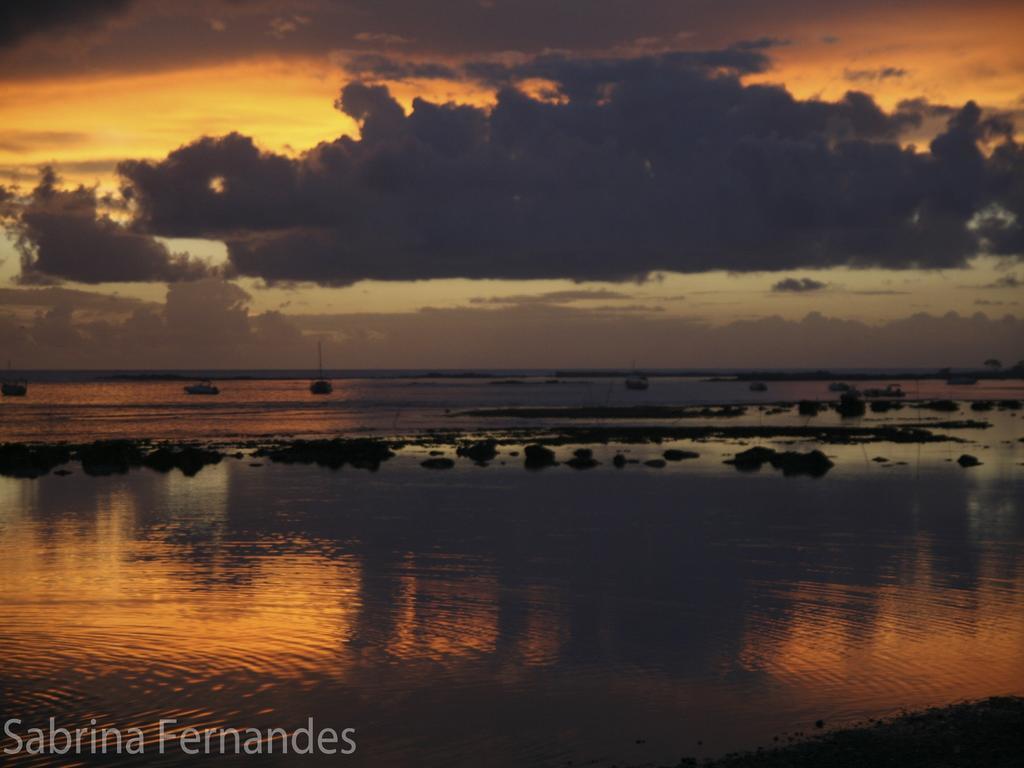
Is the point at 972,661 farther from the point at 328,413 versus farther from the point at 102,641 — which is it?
the point at 328,413

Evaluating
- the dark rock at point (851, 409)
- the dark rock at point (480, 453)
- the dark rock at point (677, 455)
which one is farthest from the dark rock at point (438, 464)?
the dark rock at point (851, 409)

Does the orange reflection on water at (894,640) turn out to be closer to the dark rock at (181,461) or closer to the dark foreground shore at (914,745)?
the dark foreground shore at (914,745)

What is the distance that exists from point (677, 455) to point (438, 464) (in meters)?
14.8

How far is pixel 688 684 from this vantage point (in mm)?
18625

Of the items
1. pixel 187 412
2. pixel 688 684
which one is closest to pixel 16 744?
pixel 688 684

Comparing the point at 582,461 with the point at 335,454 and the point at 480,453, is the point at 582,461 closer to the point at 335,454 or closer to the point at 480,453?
the point at 480,453

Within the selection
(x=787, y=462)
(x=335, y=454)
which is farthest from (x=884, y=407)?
(x=335, y=454)

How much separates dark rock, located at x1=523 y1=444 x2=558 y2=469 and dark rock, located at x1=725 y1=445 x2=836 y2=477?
1038 cm

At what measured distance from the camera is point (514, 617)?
77.6 feet

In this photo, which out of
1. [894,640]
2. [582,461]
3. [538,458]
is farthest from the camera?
[538,458]

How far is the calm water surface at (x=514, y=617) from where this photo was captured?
55.9 ft

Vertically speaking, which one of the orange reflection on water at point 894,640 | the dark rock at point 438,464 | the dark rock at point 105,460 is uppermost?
the dark rock at point 105,460

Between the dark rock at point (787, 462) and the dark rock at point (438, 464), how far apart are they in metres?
16.2

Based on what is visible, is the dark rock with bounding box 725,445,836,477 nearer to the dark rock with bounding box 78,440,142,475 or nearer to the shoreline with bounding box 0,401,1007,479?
the shoreline with bounding box 0,401,1007,479
